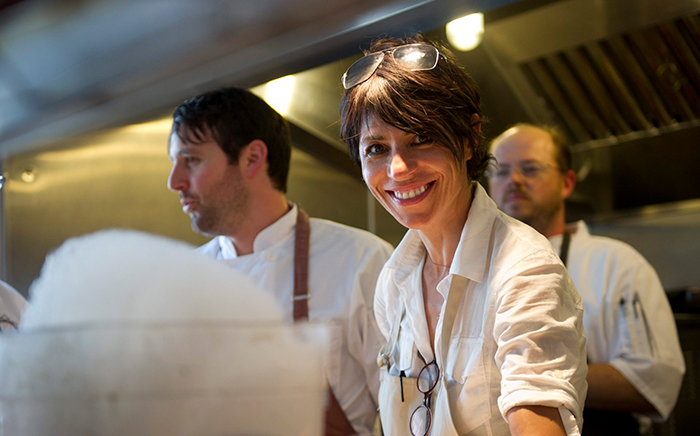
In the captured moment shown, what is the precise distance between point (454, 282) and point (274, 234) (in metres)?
0.48

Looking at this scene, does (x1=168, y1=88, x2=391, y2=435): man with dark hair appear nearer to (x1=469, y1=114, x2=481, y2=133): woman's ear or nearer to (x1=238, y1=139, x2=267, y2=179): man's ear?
(x1=238, y1=139, x2=267, y2=179): man's ear

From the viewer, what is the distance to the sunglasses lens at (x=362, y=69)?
2.70ft

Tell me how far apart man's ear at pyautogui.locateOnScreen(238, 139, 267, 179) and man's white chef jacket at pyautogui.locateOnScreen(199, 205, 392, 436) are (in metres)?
→ 0.11

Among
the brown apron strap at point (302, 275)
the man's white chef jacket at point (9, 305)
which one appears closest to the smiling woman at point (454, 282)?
the brown apron strap at point (302, 275)

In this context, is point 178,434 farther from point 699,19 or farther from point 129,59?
point 699,19

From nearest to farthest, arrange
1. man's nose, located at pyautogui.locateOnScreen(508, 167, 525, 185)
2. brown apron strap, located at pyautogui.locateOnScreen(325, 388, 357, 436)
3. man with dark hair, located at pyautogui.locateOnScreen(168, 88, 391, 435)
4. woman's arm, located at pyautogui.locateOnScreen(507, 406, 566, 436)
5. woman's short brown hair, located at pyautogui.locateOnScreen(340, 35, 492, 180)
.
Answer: woman's arm, located at pyautogui.locateOnScreen(507, 406, 566, 436), woman's short brown hair, located at pyautogui.locateOnScreen(340, 35, 492, 180), brown apron strap, located at pyautogui.locateOnScreen(325, 388, 357, 436), man with dark hair, located at pyautogui.locateOnScreen(168, 88, 391, 435), man's nose, located at pyautogui.locateOnScreen(508, 167, 525, 185)

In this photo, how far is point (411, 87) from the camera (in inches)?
31.4

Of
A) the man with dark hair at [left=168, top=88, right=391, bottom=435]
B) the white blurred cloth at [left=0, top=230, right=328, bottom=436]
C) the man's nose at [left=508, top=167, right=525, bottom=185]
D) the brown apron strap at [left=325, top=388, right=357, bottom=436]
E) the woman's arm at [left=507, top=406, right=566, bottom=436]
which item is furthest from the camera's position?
the man's nose at [left=508, top=167, right=525, bottom=185]

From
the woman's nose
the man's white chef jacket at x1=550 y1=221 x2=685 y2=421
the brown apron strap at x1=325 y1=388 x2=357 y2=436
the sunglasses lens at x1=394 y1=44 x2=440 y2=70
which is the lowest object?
the brown apron strap at x1=325 y1=388 x2=357 y2=436

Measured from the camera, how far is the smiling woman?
681 millimetres

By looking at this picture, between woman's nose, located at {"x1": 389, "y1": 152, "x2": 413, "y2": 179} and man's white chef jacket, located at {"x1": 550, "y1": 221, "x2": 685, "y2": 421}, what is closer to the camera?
woman's nose, located at {"x1": 389, "y1": 152, "x2": 413, "y2": 179}

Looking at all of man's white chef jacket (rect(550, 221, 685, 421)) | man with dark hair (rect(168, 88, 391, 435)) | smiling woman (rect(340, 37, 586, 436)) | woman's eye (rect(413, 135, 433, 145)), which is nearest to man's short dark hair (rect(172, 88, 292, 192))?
man with dark hair (rect(168, 88, 391, 435))

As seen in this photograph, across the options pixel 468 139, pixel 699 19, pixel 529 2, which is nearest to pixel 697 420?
pixel 699 19

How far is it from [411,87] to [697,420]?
1.58 meters
